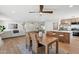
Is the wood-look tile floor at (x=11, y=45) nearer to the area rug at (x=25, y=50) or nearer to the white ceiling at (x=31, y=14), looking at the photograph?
the area rug at (x=25, y=50)

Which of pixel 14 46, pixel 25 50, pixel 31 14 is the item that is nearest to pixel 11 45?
pixel 14 46

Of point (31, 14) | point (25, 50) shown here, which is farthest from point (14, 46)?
point (31, 14)

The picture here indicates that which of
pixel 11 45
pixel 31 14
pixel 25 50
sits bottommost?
pixel 25 50

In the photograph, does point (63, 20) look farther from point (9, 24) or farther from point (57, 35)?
point (9, 24)

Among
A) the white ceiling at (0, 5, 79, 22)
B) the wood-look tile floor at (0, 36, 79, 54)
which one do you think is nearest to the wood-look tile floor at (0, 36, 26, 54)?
the wood-look tile floor at (0, 36, 79, 54)

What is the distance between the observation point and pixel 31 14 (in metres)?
1.91

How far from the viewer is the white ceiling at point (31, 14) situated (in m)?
1.83

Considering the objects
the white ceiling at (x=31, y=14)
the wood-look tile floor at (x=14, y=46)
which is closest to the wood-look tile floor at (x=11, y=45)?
the wood-look tile floor at (x=14, y=46)

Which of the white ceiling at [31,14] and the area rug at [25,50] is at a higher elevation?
the white ceiling at [31,14]

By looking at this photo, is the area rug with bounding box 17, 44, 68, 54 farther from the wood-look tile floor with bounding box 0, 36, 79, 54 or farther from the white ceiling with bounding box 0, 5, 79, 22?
the white ceiling with bounding box 0, 5, 79, 22

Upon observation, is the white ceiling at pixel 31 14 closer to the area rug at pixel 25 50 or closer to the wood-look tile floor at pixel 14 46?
the wood-look tile floor at pixel 14 46

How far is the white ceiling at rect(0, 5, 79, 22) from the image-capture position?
183cm

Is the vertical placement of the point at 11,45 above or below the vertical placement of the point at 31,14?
below

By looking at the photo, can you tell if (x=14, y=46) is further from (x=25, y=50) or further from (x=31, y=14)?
(x=31, y=14)
